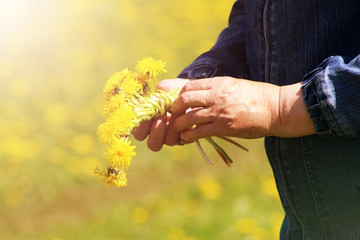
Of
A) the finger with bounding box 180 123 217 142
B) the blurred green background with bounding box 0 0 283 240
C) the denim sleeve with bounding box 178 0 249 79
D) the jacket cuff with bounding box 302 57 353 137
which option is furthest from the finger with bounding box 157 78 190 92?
the blurred green background with bounding box 0 0 283 240

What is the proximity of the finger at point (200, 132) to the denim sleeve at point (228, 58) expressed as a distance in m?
0.33

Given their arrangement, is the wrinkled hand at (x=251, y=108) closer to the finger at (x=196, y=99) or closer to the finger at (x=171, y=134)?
the finger at (x=196, y=99)

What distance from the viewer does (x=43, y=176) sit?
3.44 m

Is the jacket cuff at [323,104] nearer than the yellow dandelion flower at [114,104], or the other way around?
the jacket cuff at [323,104]

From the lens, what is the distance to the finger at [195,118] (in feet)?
4.15

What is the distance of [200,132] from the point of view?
51.8 inches

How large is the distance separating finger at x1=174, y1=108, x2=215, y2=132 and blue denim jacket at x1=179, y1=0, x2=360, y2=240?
26 cm

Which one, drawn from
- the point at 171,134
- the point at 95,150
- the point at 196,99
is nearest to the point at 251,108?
the point at 196,99

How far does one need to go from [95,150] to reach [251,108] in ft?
8.72

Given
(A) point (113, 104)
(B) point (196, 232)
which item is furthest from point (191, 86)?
(B) point (196, 232)

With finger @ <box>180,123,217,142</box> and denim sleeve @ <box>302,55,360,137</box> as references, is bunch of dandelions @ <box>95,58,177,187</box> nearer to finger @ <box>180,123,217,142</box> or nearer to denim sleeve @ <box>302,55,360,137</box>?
finger @ <box>180,123,217,142</box>

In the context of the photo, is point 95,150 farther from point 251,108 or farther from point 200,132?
point 251,108

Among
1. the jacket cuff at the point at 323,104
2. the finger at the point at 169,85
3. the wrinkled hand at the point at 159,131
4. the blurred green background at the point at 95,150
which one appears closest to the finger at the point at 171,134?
the wrinkled hand at the point at 159,131

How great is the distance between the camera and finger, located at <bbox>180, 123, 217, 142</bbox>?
1292mm
